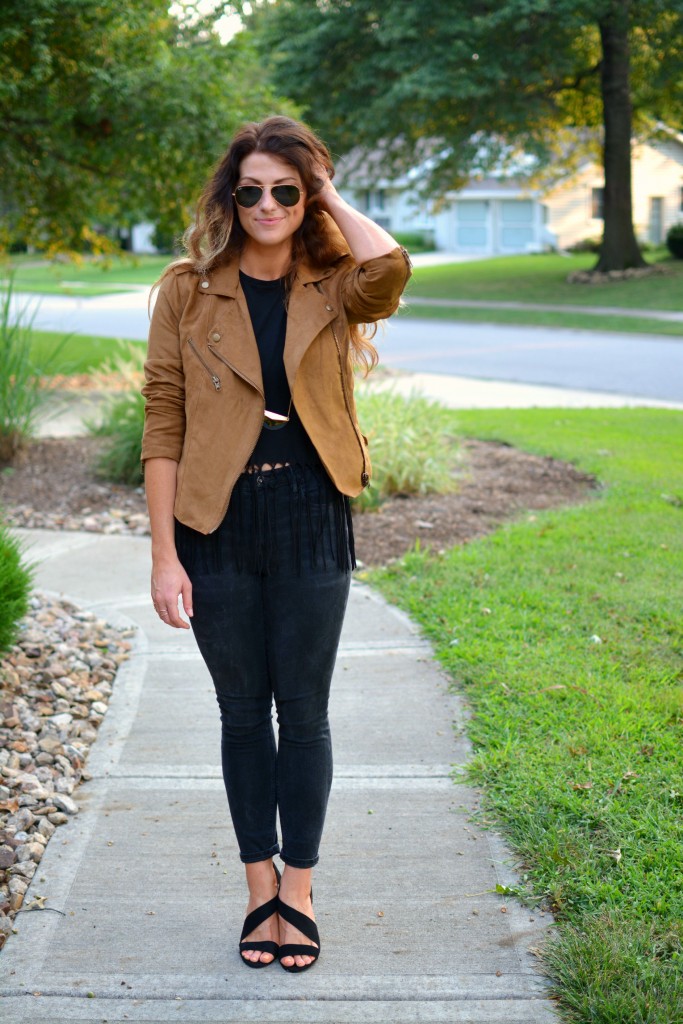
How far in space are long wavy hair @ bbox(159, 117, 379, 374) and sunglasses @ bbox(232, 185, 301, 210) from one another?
44 millimetres

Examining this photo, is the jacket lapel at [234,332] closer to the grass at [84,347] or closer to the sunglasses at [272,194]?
the sunglasses at [272,194]

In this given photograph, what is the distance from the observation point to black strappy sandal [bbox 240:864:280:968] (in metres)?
2.77

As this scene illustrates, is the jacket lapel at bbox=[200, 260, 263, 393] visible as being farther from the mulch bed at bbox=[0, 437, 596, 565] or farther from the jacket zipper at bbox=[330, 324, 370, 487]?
the mulch bed at bbox=[0, 437, 596, 565]

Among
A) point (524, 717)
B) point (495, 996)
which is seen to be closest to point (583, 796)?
point (524, 717)

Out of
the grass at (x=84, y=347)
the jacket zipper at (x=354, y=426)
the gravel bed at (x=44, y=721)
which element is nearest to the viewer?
the jacket zipper at (x=354, y=426)

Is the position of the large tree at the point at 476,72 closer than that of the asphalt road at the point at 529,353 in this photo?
No

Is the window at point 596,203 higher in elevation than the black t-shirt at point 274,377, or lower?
higher

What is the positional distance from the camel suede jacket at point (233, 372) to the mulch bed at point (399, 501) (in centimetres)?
347

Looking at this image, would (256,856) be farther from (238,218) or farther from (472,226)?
(472,226)

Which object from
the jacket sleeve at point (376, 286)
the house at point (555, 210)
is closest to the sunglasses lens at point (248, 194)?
the jacket sleeve at point (376, 286)

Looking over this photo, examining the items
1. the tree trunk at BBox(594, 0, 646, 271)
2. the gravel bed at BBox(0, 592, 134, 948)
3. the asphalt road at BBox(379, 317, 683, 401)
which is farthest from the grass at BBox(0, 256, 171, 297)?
the gravel bed at BBox(0, 592, 134, 948)

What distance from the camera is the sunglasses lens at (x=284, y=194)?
101 inches

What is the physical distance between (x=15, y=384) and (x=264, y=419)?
6.01 meters

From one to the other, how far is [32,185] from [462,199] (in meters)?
41.1
